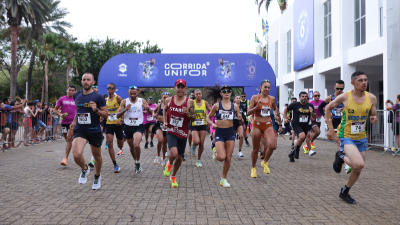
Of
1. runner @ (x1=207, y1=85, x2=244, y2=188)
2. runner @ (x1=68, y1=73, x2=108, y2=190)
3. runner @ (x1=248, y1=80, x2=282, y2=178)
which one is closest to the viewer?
runner @ (x1=68, y1=73, x2=108, y2=190)

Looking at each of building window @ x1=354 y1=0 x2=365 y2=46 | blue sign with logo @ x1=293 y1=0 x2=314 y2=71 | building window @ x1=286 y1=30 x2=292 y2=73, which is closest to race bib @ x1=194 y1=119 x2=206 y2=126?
building window @ x1=354 y1=0 x2=365 y2=46

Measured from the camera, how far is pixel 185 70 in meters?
23.7

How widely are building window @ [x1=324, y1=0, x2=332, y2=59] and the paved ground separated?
13.4 metres

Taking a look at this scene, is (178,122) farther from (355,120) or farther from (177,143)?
(355,120)

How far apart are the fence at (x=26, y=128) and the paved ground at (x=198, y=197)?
5.73m

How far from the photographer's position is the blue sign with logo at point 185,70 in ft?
77.6

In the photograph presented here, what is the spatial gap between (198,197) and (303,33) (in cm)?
2024

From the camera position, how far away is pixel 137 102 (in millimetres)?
8117

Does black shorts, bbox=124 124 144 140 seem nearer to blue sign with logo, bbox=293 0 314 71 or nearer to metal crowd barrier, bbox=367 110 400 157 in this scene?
metal crowd barrier, bbox=367 110 400 157

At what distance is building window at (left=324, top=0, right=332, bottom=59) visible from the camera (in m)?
20.9

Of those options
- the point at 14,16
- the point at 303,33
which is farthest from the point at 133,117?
the point at 14,16

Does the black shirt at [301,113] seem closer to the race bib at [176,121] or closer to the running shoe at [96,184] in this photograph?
the race bib at [176,121]

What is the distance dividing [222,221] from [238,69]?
789 inches

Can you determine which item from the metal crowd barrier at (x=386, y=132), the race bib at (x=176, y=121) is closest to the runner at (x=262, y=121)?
the race bib at (x=176, y=121)
